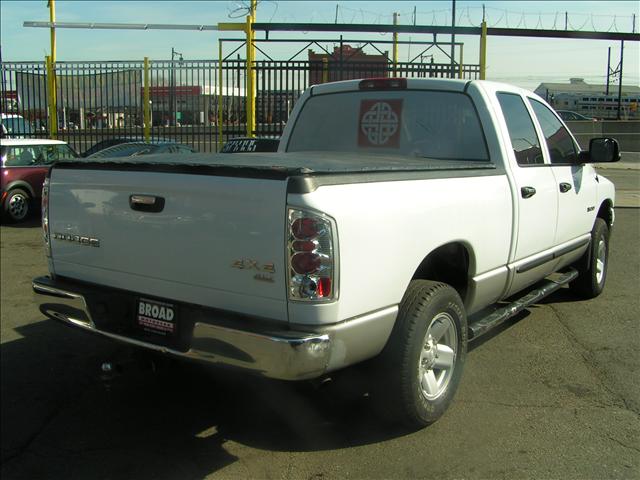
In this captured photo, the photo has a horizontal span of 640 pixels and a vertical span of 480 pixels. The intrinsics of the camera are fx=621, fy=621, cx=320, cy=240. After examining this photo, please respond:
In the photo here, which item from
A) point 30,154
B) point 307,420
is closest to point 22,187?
point 30,154

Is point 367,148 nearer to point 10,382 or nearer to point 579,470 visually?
point 579,470

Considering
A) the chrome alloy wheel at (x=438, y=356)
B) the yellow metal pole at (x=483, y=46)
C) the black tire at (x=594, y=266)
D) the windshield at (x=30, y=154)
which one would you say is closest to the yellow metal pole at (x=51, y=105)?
the windshield at (x=30, y=154)

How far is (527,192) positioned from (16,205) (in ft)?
→ 33.9

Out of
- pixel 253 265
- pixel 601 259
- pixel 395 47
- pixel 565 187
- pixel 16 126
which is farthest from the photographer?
pixel 16 126

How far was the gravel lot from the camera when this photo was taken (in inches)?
126

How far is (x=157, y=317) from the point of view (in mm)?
3188

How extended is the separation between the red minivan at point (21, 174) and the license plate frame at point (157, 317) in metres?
9.42

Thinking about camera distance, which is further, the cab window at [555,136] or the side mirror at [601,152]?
the side mirror at [601,152]

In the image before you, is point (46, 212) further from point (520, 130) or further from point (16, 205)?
point (16, 205)

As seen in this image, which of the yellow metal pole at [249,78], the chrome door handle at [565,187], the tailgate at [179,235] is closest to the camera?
the tailgate at [179,235]

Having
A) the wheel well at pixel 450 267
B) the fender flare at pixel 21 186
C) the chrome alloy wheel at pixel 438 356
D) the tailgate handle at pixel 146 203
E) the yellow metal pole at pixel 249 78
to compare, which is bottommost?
the chrome alloy wheel at pixel 438 356

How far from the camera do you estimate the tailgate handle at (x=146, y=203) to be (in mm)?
3088

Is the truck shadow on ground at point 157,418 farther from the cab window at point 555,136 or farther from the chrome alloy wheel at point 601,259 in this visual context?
the chrome alloy wheel at point 601,259

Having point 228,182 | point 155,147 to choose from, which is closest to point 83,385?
point 228,182
